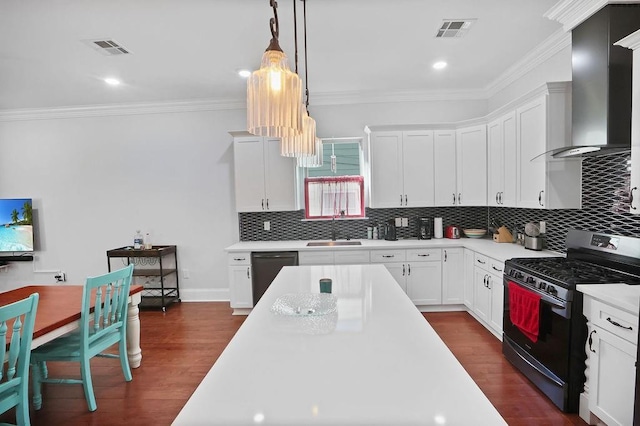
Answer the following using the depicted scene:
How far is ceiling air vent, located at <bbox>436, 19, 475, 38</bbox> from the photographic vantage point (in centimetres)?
271

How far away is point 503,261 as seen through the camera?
306 cm

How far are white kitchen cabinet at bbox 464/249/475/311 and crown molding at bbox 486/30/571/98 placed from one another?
209cm

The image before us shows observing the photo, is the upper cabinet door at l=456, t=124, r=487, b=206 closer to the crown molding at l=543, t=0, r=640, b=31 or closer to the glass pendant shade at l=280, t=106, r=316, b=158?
the crown molding at l=543, t=0, r=640, b=31

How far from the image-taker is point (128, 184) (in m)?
4.89

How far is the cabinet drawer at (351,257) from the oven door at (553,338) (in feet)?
5.90

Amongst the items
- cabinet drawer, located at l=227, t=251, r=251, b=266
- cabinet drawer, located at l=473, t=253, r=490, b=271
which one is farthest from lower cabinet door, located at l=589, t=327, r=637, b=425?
cabinet drawer, located at l=227, t=251, r=251, b=266

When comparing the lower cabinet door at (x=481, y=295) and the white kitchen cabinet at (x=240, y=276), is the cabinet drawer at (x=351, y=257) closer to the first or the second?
the white kitchen cabinet at (x=240, y=276)

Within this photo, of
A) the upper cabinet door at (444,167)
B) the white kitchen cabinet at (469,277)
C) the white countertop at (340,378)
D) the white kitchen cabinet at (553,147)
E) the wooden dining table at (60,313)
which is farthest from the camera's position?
the upper cabinet door at (444,167)

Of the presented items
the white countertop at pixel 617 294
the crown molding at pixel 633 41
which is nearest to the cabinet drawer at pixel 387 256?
the white countertop at pixel 617 294

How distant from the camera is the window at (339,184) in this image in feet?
15.4

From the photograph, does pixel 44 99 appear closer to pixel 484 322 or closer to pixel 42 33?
pixel 42 33

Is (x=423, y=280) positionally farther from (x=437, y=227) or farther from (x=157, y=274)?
(x=157, y=274)

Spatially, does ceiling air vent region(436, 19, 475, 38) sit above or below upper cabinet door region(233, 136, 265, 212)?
above

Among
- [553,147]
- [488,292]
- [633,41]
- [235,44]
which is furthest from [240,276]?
[633,41]
